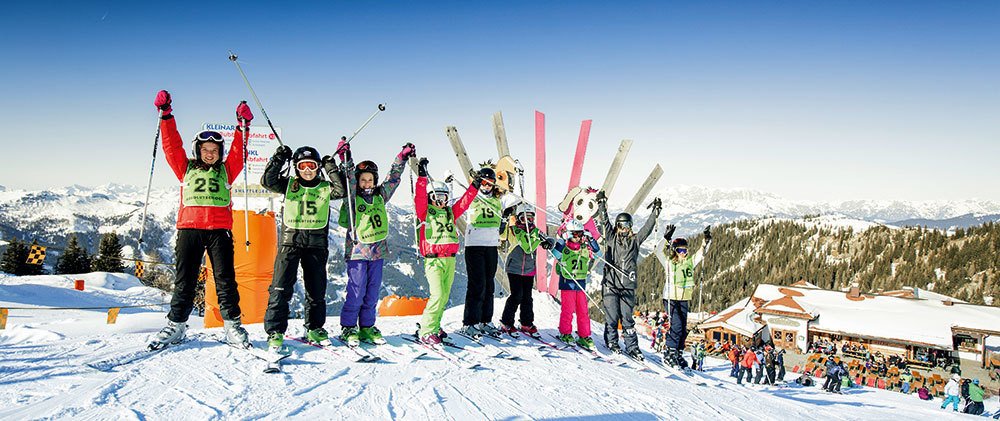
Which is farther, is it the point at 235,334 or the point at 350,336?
the point at 350,336

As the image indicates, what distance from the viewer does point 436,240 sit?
5.35m

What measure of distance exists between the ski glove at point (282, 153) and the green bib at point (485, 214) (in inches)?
91.4

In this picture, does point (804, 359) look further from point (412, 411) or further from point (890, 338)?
point (412, 411)

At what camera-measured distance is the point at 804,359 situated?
82.9ft

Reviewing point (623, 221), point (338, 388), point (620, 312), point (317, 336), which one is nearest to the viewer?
point (338, 388)

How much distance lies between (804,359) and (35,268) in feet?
152

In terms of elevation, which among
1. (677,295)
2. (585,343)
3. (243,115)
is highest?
(243,115)

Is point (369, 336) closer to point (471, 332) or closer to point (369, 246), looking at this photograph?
point (369, 246)

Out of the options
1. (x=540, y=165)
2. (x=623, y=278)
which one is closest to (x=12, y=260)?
(x=540, y=165)

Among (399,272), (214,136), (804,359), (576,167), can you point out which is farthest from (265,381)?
(399,272)

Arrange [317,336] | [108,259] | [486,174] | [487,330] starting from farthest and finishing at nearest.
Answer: [108,259]
[487,330]
[486,174]
[317,336]

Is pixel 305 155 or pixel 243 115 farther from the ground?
pixel 243 115

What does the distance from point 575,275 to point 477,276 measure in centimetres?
139

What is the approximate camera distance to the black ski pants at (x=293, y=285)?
4.43 m
